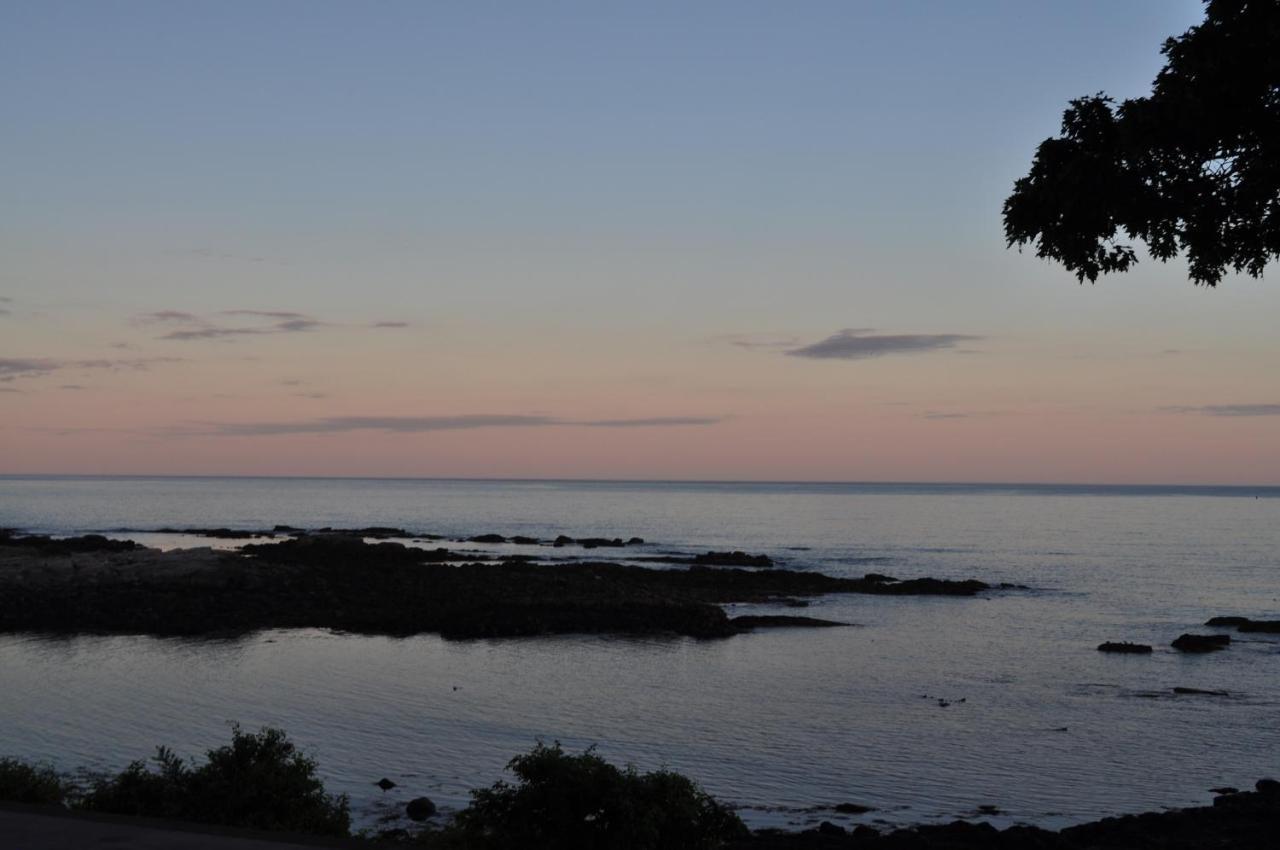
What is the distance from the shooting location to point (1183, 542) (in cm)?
11331

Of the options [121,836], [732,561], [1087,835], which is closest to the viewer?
[121,836]

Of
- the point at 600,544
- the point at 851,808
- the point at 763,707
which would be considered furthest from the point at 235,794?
the point at 600,544

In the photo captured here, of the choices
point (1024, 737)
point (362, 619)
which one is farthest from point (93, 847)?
point (362, 619)

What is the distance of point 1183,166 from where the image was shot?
12.6 metres

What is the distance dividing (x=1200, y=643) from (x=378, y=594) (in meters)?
33.2

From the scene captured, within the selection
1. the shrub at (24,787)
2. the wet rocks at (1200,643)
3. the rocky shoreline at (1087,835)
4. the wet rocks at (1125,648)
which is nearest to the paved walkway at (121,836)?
the shrub at (24,787)

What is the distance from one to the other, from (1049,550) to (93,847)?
101 m

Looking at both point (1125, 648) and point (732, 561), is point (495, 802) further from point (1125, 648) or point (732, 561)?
point (732, 561)

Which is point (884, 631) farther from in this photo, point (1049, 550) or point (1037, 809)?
point (1049, 550)

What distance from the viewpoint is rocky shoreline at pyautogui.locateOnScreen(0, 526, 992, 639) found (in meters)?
43.4

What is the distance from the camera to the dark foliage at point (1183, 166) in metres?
12.0

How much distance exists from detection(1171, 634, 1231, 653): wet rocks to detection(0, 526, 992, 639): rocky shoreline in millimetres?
13300

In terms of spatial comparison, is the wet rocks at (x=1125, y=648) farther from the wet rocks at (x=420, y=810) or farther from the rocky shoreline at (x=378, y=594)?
the wet rocks at (x=420, y=810)

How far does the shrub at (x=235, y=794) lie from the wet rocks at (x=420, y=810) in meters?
4.91
